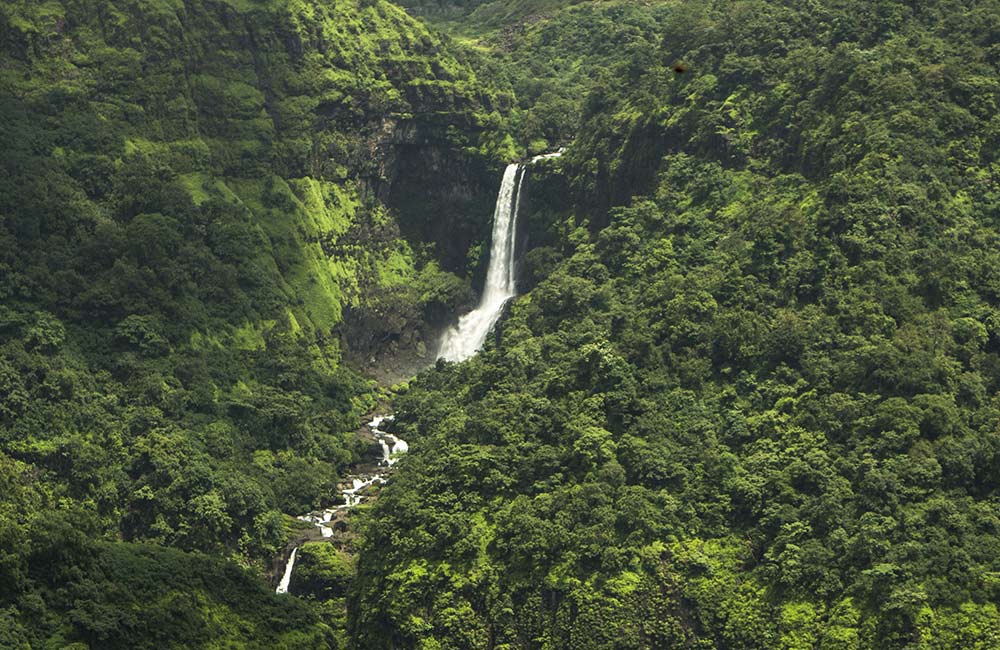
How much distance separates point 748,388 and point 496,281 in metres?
26.8

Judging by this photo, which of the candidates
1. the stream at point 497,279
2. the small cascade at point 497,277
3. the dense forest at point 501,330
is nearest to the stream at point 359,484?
the dense forest at point 501,330

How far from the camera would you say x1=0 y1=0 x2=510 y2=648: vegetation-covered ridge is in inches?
3051

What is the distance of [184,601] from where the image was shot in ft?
244

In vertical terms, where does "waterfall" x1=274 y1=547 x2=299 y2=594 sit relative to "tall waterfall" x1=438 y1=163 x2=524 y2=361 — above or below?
below

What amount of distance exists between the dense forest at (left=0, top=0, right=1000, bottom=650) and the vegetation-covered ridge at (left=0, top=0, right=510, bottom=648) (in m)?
0.18

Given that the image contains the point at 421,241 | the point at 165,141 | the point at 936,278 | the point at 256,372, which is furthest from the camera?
the point at 421,241

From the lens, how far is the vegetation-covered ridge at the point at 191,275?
77.5 metres

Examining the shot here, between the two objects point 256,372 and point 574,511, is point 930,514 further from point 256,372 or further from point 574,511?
point 256,372

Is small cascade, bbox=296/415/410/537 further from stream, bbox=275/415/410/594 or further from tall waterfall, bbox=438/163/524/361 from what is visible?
tall waterfall, bbox=438/163/524/361

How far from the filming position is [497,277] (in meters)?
108

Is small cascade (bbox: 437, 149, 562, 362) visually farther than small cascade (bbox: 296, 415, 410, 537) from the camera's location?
Yes

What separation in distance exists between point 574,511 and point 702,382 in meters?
9.93

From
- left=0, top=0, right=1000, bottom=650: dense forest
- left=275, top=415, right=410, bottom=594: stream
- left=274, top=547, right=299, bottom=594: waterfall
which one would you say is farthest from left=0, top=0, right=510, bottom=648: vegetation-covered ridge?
left=274, top=547, right=299, bottom=594: waterfall

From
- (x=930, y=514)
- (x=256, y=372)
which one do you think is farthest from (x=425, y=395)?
(x=930, y=514)
